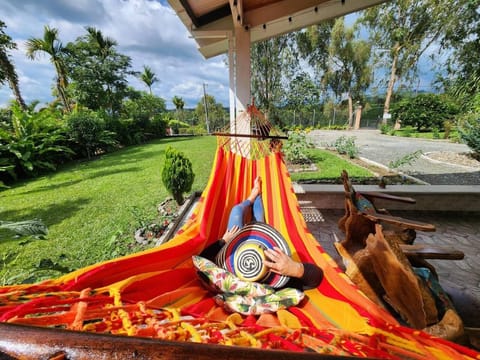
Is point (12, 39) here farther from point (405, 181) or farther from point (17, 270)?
point (405, 181)

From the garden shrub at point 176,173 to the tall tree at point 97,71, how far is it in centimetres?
921

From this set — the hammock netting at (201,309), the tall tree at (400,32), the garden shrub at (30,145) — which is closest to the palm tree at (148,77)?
the garden shrub at (30,145)

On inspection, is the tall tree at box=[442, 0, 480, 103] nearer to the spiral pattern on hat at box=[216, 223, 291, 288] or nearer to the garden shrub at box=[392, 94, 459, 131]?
the spiral pattern on hat at box=[216, 223, 291, 288]

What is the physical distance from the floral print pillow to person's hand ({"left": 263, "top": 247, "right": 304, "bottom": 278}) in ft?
0.21

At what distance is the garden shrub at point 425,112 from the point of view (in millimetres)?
9375

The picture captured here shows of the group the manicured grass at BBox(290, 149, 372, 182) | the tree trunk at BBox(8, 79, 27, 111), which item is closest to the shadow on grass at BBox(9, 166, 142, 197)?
the manicured grass at BBox(290, 149, 372, 182)

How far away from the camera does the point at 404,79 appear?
37.1 ft

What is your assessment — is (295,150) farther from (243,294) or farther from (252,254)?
(243,294)

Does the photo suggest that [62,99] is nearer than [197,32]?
No

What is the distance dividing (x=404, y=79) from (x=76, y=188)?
1485cm

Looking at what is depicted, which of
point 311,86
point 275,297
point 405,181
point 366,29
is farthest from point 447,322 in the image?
point 366,29

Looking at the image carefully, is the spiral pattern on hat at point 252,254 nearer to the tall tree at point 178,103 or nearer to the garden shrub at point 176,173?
the garden shrub at point 176,173

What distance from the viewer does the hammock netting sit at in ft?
1.53

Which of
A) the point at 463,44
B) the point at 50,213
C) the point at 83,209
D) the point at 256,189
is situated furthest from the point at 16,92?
the point at 463,44
